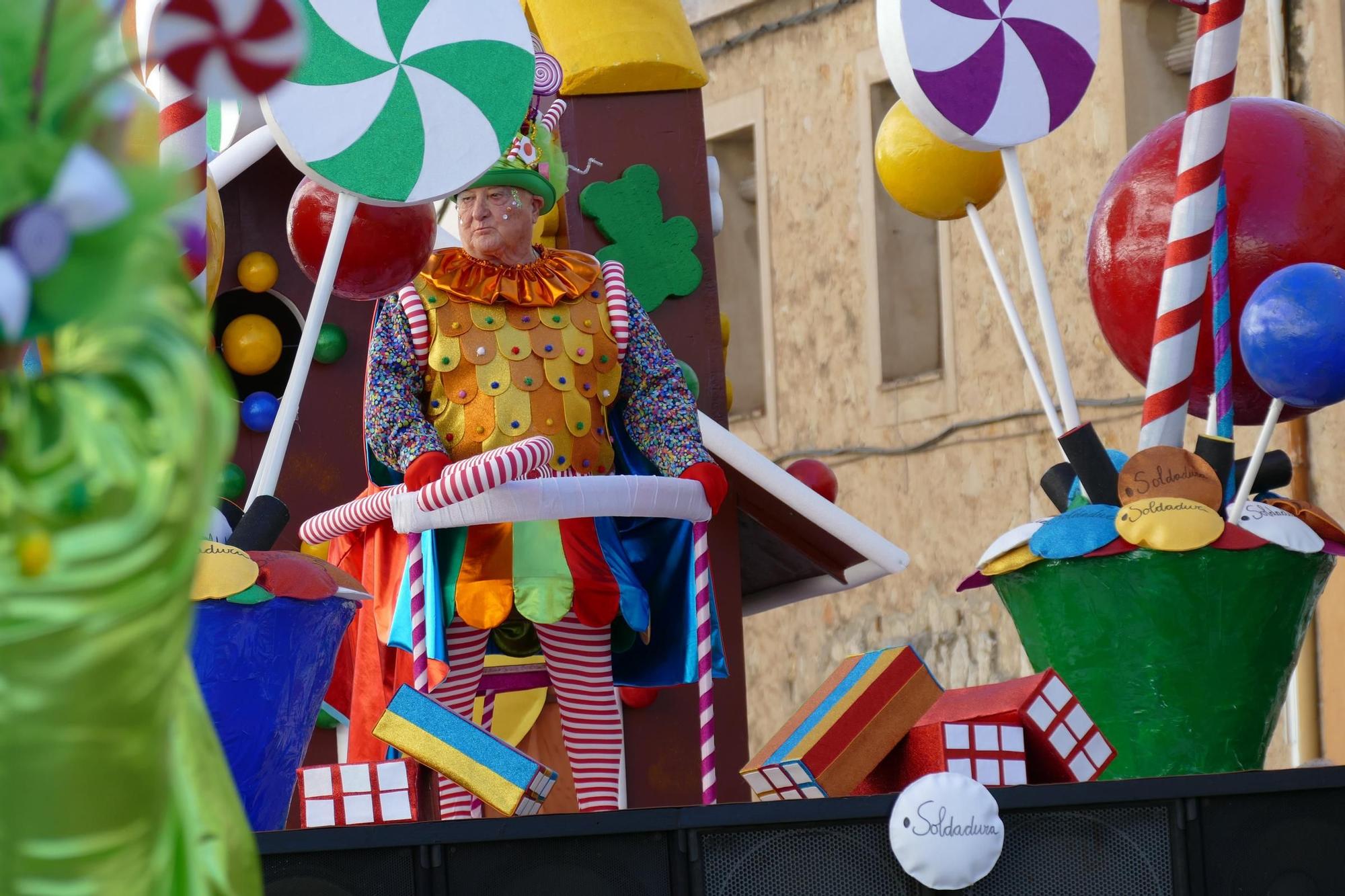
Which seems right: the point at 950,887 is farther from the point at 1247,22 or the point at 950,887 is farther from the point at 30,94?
the point at 1247,22

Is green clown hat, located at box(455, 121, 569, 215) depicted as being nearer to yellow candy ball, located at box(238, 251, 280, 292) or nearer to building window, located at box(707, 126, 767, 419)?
yellow candy ball, located at box(238, 251, 280, 292)

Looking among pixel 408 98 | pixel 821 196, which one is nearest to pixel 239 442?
pixel 408 98

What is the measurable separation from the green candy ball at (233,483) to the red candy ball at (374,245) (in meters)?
1.22

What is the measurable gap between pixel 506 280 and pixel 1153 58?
5.90m

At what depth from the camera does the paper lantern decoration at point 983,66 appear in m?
3.54

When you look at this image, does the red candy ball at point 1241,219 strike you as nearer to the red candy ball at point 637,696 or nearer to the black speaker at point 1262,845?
the black speaker at point 1262,845

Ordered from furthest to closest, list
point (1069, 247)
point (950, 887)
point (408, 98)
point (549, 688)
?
1. point (1069, 247)
2. point (549, 688)
3. point (408, 98)
4. point (950, 887)

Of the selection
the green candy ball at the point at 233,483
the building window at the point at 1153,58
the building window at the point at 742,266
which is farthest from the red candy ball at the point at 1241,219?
the building window at the point at 742,266

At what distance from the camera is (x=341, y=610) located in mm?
3148

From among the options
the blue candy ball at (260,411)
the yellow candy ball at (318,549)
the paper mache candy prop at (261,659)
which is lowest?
the paper mache candy prop at (261,659)

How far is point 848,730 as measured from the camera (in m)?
2.90

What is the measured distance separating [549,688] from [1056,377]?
6.44 feet

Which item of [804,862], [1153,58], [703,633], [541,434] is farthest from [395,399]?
[1153,58]

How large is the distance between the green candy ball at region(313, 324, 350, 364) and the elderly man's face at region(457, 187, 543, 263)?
1469 mm
